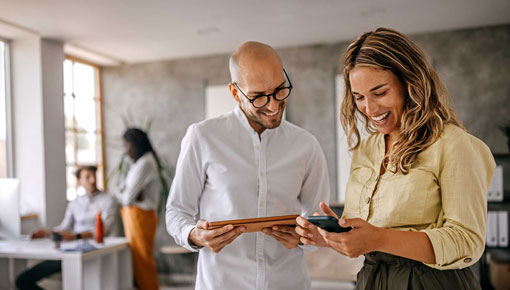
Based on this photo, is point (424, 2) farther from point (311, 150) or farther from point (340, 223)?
point (340, 223)

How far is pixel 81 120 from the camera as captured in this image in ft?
20.2

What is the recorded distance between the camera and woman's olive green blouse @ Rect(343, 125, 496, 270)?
1.14m

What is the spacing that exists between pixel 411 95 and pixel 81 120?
5.63 meters

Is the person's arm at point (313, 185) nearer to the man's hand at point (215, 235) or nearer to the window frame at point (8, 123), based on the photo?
the man's hand at point (215, 235)

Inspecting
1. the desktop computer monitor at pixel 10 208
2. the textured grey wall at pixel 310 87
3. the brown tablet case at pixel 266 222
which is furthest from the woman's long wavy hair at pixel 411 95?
the textured grey wall at pixel 310 87

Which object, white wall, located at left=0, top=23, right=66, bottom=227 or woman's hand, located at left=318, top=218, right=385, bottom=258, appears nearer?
woman's hand, located at left=318, top=218, right=385, bottom=258

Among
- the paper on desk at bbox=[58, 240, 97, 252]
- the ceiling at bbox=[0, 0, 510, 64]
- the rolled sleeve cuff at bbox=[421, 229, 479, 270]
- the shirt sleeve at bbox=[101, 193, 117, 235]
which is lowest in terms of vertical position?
the paper on desk at bbox=[58, 240, 97, 252]

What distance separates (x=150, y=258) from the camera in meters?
4.89

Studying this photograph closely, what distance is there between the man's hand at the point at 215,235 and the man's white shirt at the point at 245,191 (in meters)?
0.12

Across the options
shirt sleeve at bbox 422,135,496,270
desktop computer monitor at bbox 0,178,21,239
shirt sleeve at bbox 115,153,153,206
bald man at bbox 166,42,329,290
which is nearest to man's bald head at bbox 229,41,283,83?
bald man at bbox 166,42,329,290

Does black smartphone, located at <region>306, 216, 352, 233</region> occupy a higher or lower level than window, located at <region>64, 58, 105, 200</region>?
lower

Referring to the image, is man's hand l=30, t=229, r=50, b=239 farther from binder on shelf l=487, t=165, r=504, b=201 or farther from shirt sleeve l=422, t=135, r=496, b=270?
binder on shelf l=487, t=165, r=504, b=201

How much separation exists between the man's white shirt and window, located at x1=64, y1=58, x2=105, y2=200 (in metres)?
4.46

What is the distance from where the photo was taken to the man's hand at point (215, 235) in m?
1.47
